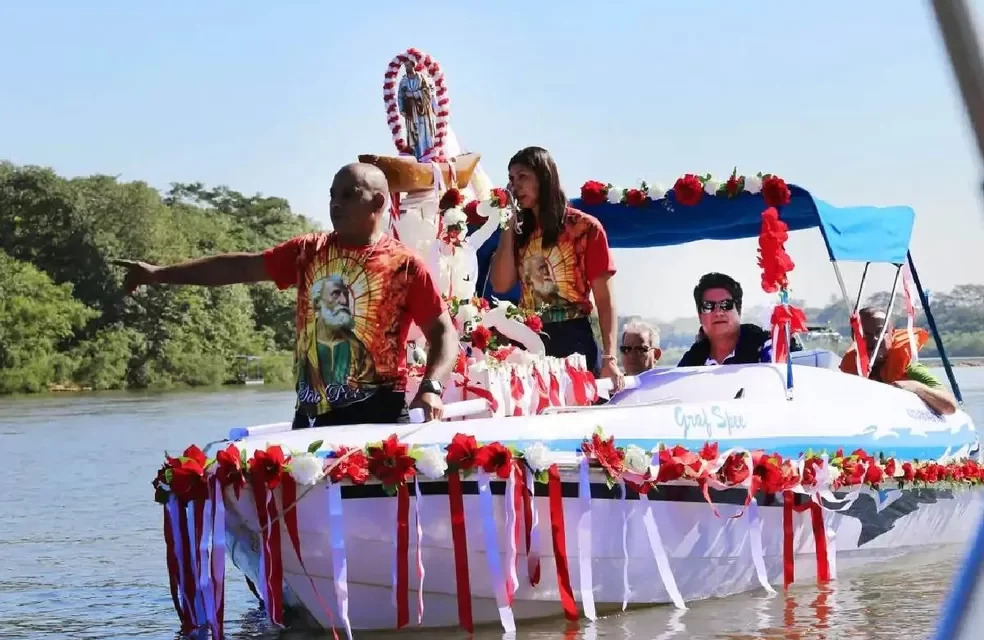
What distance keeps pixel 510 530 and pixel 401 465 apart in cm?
58

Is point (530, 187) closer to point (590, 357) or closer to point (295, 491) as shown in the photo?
point (590, 357)

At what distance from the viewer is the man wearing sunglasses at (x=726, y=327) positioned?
309 inches

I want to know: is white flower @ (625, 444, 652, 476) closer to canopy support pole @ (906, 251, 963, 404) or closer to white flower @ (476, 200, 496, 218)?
white flower @ (476, 200, 496, 218)

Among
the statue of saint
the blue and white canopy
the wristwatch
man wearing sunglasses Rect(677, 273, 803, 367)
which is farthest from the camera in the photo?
the statue of saint

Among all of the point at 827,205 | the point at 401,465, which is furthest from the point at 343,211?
the point at 827,205

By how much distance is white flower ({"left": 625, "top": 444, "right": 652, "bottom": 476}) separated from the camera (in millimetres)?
5945

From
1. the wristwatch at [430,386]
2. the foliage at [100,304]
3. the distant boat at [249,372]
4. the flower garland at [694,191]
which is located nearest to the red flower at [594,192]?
the flower garland at [694,191]

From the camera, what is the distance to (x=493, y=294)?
9.04 m

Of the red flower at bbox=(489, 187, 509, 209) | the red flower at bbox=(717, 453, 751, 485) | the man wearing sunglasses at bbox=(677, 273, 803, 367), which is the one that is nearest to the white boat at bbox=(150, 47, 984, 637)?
the red flower at bbox=(717, 453, 751, 485)

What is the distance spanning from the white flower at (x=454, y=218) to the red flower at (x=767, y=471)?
2.04 meters

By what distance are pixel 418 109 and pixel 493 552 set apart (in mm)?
3278

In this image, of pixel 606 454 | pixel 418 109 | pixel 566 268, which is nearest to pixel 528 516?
pixel 606 454

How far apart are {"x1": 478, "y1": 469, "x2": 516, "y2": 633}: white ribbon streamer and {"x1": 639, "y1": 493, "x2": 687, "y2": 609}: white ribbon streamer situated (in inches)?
28.4

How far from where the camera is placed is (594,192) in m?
9.32
